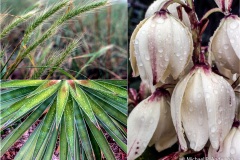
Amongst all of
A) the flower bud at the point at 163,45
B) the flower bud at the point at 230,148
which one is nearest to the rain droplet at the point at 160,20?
the flower bud at the point at 163,45

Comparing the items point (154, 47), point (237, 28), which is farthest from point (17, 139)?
point (237, 28)

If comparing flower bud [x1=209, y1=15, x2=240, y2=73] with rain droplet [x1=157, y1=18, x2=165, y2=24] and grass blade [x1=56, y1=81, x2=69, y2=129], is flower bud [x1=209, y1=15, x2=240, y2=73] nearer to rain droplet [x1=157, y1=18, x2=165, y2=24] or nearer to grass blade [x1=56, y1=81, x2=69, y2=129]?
rain droplet [x1=157, y1=18, x2=165, y2=24]

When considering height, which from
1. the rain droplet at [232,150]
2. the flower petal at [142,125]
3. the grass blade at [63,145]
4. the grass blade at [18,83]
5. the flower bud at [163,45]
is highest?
the flower bud at [163,45]

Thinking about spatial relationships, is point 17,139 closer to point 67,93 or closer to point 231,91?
point 67,93

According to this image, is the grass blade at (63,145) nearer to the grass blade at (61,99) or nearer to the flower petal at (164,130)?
the grass blade at (61,99)

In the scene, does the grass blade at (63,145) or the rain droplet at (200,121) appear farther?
the grass blade at (63,145)

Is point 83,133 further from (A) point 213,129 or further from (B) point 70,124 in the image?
(A) point 213,129

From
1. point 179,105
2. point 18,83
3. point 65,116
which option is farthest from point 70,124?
point 179,105

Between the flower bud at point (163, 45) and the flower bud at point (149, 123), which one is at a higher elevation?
the flower bud at point (163, 45)

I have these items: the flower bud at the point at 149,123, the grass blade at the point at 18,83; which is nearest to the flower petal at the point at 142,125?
the flower bud at the point at 149,123
